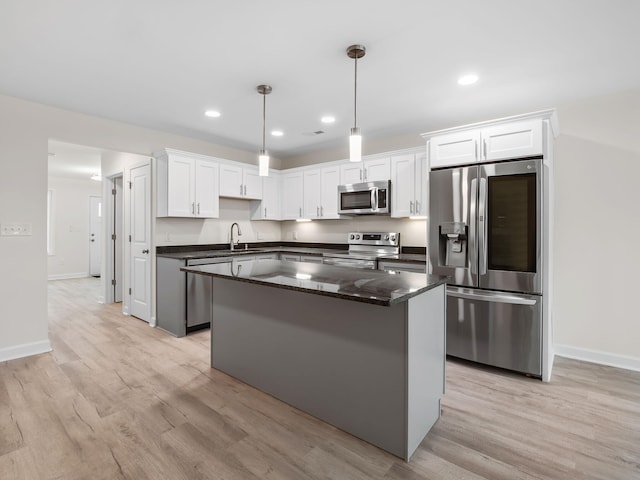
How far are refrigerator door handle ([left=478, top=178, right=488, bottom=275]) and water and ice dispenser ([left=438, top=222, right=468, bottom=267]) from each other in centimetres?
14

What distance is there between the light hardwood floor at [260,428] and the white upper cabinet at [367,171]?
242 centimetres

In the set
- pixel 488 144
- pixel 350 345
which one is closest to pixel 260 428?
pixel 350 345

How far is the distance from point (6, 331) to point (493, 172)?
15.8 feet

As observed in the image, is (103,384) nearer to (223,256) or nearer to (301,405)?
(301,405)

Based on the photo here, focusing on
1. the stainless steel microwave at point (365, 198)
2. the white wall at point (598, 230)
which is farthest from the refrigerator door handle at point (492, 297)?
the stainless steel microwave at point (365, 198)

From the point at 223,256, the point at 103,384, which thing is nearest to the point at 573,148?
the point at 223,256

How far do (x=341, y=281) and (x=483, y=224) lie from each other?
1683mm

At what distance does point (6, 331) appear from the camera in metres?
3.24

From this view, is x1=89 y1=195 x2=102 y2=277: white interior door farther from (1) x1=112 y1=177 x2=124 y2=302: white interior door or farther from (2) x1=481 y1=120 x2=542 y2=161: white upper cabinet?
(2) x1=481 y1=120 x2=542 y2=161: white upper cabinet

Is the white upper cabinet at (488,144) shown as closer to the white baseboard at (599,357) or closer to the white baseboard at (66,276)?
the white baseboard at (599,357)

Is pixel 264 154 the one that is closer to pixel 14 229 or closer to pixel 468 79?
pixel 468 79

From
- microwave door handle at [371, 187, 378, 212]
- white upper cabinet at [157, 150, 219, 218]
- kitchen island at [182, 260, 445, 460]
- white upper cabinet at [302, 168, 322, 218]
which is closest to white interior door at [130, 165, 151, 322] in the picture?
white upper cabinet at [157, 150, 219, 218]

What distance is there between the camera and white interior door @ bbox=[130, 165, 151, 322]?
14.4ft

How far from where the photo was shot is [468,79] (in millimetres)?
2857
